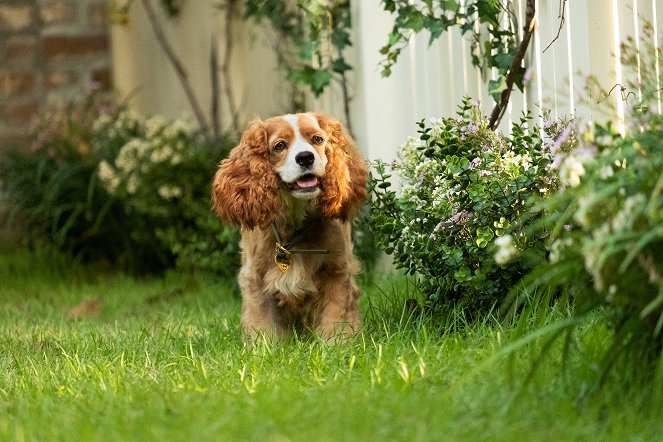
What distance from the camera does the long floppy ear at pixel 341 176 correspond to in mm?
3826

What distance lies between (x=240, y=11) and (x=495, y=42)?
406cm

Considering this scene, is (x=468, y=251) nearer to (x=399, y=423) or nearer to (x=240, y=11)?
(x=399, y=423)

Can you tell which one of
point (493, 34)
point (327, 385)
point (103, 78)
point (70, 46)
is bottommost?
point (327, 385)

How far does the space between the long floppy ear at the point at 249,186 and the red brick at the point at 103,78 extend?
206 inches

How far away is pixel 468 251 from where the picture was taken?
3.72 metres

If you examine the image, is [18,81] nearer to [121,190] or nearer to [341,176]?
[121,190]

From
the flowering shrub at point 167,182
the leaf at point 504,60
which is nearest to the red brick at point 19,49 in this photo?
the flowering shrub at point 167,182

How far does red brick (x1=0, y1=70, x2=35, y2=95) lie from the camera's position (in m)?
9.02

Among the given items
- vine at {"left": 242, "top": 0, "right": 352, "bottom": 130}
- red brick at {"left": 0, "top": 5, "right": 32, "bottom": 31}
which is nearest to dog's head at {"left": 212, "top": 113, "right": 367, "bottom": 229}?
vine at {"left": 242, "top": 0, "right": 352, "bottom": 130}

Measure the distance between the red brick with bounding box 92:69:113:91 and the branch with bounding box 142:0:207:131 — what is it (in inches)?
21.1

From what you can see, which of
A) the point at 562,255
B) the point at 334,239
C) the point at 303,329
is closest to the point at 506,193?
the point at 334,239

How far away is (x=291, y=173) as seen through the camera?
384 cm

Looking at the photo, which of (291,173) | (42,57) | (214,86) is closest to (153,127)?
(214,86)

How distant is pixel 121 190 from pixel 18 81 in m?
2.97
